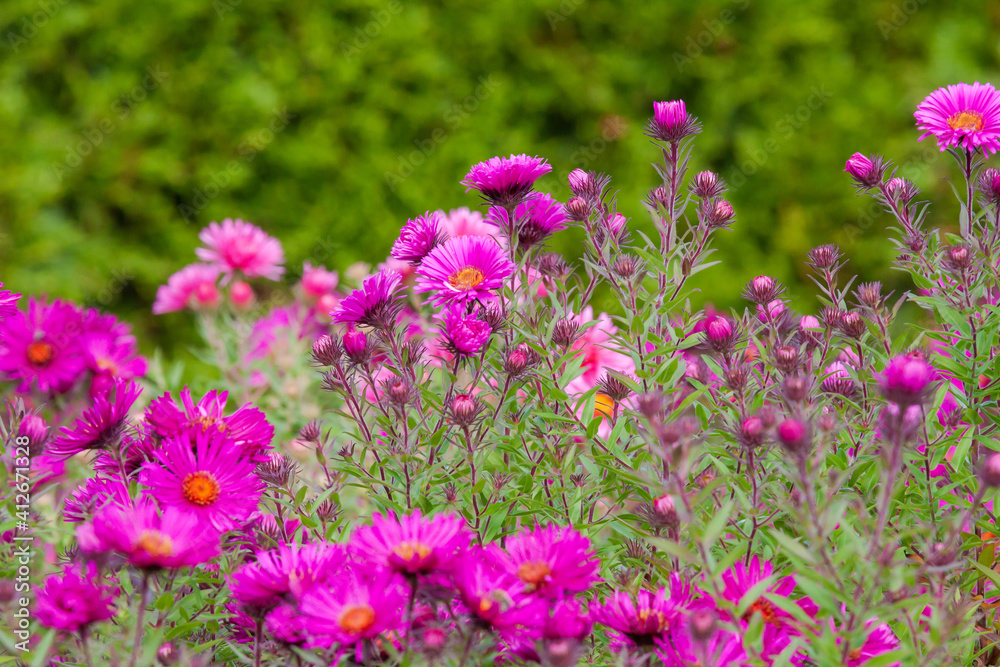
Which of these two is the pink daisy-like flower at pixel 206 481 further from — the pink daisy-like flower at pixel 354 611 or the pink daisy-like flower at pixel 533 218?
the pink daisy-like flower at pixel 533 218

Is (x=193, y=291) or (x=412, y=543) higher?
(x=193, y=291)

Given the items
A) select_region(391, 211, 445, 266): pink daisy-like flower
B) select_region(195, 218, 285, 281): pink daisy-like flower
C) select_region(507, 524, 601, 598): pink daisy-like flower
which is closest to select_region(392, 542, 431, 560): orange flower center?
select_region(507, 524, 601, 598): pink daisy-like flower

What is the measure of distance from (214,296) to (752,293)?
5.59 ft

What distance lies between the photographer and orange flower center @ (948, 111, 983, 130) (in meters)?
1.38

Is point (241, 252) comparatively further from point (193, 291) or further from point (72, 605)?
point (72, 605)

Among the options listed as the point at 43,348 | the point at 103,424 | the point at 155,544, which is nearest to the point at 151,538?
the point at 155,544

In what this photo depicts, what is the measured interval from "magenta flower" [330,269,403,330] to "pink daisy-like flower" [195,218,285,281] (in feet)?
4.46

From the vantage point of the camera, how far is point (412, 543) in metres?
0.94

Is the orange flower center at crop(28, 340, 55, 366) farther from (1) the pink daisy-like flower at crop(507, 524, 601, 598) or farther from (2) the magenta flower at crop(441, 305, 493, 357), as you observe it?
(1) the pink daisy-like flower at crop(507, 524, 601, 598)

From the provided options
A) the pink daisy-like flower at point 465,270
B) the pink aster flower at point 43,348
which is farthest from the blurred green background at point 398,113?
the pink daisy-like flower at point 465,270

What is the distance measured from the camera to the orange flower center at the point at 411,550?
0.92 metres

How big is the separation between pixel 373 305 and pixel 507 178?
0.92 ft

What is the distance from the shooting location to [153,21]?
11.9 ft

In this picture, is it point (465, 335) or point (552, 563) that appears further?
point (465, 335)
